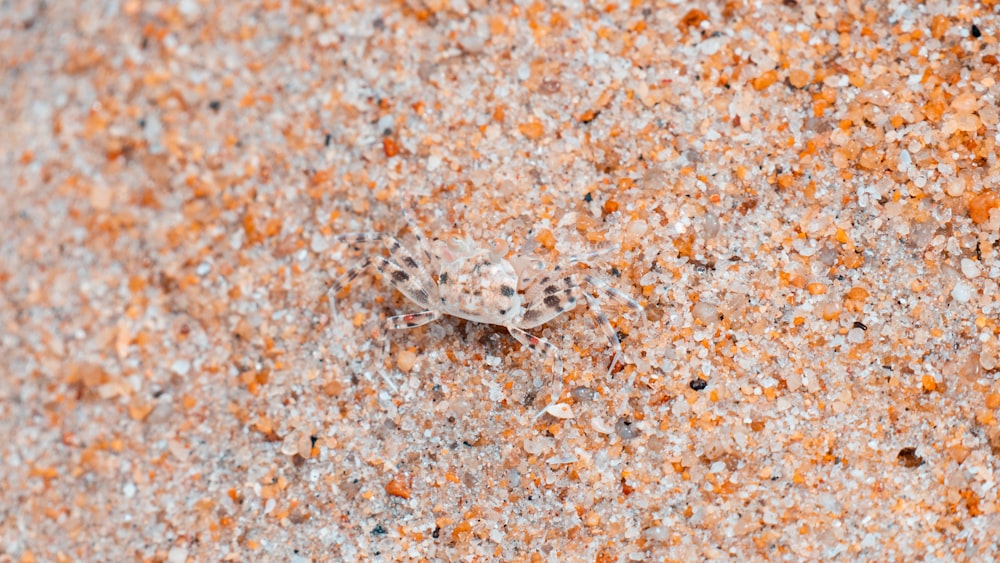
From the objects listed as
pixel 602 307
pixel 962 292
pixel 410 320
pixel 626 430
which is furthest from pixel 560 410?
pixel 962 292

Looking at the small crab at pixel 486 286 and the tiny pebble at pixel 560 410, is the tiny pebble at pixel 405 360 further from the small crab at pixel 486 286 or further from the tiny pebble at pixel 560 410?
the tiny pebble at pixel 560 410

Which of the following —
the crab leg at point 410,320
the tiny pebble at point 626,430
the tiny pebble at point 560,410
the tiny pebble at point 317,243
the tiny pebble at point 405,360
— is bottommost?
the tiny pebble at point 626,430

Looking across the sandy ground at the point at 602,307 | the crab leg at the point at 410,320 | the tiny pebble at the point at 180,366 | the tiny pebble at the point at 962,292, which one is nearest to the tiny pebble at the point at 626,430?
the sandy ground at the point at 602,307

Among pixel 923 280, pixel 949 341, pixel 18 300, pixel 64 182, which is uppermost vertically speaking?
pixel 64 182

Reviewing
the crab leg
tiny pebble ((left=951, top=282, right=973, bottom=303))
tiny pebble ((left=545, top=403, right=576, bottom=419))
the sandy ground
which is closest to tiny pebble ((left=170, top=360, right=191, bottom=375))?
the sandy ground

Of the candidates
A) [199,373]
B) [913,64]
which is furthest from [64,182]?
[913,64]

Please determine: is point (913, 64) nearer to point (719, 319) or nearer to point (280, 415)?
point (719, 319)

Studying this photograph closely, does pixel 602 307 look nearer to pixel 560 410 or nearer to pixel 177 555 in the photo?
pixel 560 410
